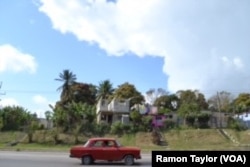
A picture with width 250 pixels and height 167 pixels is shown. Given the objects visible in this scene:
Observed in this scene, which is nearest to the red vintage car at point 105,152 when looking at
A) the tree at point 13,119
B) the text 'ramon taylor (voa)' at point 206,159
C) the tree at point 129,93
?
the text 'ramon taylor (voa)' at point 206,159

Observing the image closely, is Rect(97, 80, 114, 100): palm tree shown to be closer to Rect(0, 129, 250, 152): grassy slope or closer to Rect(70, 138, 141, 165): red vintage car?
Rect(0, 129, 250, 152): grassy slope

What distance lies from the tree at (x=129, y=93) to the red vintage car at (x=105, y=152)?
240 feet

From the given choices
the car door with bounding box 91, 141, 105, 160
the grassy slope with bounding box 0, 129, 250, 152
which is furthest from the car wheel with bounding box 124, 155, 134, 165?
the grassy slope with bounding box 0, 129, 250, 152

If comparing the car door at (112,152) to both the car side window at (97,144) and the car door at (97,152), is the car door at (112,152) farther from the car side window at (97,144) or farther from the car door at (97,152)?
the car side window at (97,144)

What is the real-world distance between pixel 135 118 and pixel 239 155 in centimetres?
6011

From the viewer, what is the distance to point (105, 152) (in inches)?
875

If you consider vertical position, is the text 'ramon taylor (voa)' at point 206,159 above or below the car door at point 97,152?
above

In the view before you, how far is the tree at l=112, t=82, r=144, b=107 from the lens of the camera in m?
96.6

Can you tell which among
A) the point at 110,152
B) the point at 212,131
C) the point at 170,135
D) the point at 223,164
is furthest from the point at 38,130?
the point at 223,164

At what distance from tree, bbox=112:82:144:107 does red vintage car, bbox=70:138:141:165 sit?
73.1 metres

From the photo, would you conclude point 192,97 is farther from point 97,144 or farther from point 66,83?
point 97,144

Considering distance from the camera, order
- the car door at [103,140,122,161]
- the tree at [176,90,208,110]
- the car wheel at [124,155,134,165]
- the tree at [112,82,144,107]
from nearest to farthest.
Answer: the car wheel at [124,155,134,165]
the car door at [103,140,122,161]
the tree at [112,82,144,107]
the tree at [176,90,208,110]

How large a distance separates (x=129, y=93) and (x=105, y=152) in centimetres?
7524

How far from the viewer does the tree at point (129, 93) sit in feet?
317
